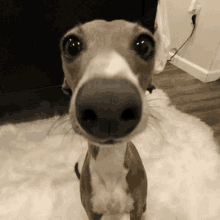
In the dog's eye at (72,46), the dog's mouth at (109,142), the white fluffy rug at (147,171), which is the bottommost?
the white fluffy rug at (147,171)

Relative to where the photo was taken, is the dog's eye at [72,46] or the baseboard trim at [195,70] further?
the baseboard trim at [195,70]

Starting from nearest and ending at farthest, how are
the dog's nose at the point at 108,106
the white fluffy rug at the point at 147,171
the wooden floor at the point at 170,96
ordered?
the dog's nose at the point at 108,106, the white fluffy rug at the point at 147,171, the wooden floor at the point at 170,96

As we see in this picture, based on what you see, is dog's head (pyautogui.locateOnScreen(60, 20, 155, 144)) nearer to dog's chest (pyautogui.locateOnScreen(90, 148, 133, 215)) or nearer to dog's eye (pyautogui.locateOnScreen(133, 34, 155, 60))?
dog's eye (pyautogui.locateOnScreen(133, 34, 155, 60))

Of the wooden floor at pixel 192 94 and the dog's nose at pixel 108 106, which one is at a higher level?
the dog's nose at pixel 108 106

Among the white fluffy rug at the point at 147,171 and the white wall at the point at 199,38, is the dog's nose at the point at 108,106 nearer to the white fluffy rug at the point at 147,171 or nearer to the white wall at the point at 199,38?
the white fluffy rug at the point at 147,171

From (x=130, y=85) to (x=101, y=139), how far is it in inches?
5.4

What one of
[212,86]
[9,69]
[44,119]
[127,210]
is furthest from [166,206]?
[212,86]

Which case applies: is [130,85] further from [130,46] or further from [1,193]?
[1,193]

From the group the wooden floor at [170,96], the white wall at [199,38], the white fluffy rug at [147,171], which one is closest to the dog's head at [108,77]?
the white fluffy rug at [147,171]

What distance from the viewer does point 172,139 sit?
1330mm

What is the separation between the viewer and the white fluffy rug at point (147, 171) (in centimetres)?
99

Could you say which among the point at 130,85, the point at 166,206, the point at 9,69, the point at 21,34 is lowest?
the point at 166,206

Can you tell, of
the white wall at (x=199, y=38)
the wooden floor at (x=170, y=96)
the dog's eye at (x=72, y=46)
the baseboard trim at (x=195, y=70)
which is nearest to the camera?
the dog's eye at (x=72, y=46)

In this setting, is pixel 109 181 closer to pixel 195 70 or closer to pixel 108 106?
pixel 108 106
